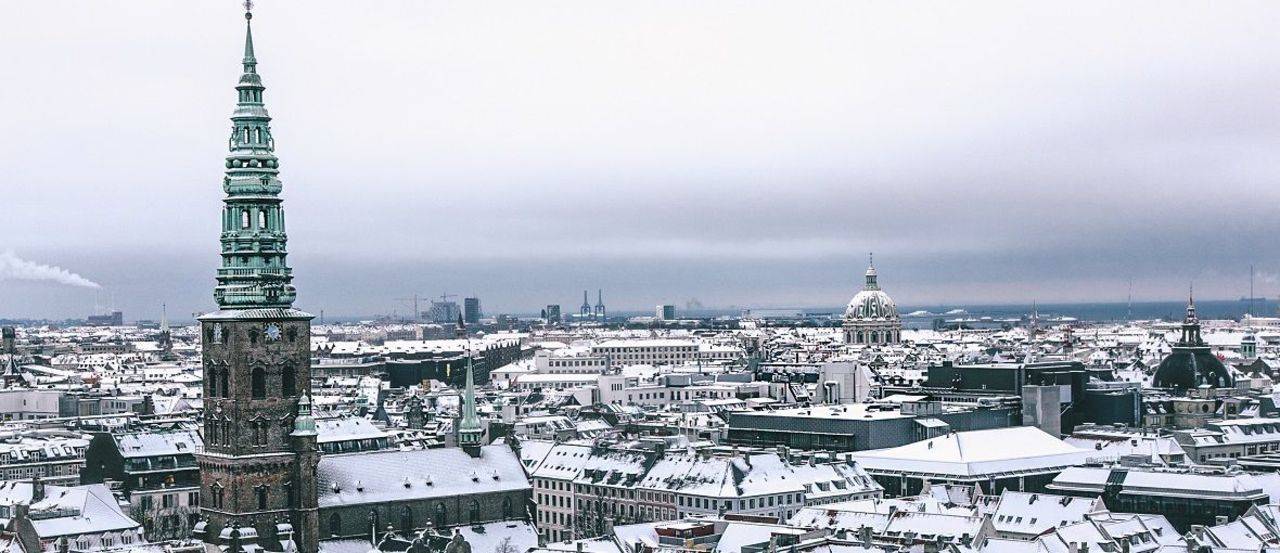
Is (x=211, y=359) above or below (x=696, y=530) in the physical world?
above

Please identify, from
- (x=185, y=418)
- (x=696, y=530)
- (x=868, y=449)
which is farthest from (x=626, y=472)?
(x=185, y=418)

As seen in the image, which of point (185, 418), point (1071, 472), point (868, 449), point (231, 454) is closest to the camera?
point (231, 454)

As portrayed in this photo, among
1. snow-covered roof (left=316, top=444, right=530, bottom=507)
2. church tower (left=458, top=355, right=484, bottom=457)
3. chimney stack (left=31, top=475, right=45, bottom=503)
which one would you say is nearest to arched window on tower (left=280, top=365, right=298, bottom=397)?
snow-covered roof (left=316, top=444, right=530, bottom=507)

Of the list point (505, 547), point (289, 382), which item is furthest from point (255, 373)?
point (505, 547)

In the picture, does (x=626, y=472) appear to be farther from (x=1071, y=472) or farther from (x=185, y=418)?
(x=185, y=418)

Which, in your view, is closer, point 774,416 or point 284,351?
point 284,351

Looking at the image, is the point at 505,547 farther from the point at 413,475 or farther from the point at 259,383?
the point at 259,383
